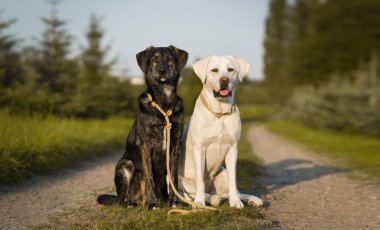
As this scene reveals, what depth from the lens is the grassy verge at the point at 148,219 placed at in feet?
13.9

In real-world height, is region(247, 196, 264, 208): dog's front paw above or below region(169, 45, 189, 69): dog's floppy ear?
below

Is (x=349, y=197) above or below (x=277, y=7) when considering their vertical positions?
below

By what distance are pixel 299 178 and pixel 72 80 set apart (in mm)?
12416

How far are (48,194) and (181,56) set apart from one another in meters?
3.23

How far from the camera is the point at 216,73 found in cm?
519

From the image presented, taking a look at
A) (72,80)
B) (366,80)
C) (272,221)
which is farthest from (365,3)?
(272,221)

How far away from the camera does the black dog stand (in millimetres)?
5348

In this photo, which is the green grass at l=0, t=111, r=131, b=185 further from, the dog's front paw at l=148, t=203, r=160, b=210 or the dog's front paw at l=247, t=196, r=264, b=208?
the dog's front paw at l=247, t=196, r=264, b=208

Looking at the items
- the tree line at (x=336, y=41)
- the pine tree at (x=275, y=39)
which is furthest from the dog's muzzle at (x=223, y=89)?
the pine tree at (x=275, y=39)

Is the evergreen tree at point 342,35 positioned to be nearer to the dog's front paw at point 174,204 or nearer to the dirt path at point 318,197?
the dirt path at point 318,197

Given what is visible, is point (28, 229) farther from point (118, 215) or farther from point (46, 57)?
point (46, 57)

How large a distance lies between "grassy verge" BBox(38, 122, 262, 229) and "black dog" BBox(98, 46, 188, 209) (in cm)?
29

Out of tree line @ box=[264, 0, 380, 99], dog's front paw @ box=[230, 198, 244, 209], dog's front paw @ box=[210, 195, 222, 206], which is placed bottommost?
dog's front paw @ box=[210, 195, 222, 206]

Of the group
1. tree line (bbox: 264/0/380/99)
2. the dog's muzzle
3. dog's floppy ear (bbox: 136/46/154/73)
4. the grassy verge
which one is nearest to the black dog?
dog's floppy ear (bbox: 136/46/154/73)
